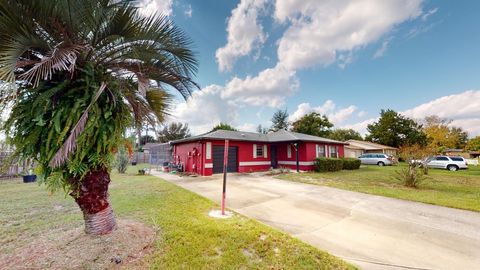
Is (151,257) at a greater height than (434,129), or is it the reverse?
(434,129)

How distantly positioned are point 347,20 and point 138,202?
1108 centimetres

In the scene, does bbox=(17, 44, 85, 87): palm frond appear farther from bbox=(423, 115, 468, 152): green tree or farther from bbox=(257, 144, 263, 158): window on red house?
bbox=(423, 115, 468, 152): green tree

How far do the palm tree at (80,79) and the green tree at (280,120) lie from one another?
3678 cm

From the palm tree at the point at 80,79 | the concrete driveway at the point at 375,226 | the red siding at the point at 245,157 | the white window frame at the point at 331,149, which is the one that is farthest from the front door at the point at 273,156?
the palm tree at the point at 80,79

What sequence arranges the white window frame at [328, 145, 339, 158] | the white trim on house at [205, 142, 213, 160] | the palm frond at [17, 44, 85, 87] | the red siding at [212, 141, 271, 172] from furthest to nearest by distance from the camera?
the white window frame at [328, 145, 339, 158] → the red siding at [212, 141, 271, 172] → the white trim on house at [205, 142, 213, 160] → the palm frond at [17, 44, 85, 87]

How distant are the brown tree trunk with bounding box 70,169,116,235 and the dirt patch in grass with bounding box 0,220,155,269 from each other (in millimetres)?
172

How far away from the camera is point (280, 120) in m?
39.6

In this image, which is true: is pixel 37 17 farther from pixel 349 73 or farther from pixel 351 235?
pixel 349 73

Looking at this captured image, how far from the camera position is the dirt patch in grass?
2.88 m

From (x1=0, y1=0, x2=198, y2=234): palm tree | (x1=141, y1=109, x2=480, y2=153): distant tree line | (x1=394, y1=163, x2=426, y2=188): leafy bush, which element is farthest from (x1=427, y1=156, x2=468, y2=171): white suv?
(x1=0, y1=0, x2=198, y2=234): palm tree

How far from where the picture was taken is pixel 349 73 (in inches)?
547

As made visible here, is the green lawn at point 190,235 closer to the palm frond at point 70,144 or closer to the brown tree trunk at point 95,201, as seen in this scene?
the brown tree trunk at point 95,201

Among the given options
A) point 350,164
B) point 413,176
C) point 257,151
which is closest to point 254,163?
point 257,151

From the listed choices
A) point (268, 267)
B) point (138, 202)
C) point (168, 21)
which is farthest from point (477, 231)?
point (138, 202)
